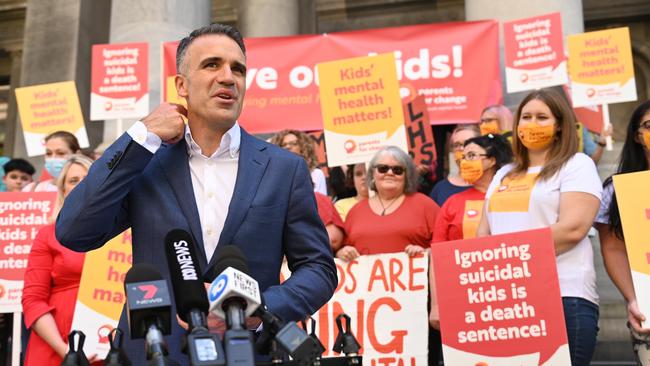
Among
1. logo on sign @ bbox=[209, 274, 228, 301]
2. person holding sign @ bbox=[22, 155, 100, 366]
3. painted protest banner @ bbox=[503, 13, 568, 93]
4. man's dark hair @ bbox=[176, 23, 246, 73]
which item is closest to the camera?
logo on sign @ bbox=[209, 274, 228, 301]

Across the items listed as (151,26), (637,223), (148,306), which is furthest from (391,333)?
(151,26)

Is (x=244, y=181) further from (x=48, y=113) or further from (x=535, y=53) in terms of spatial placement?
(x=48, y=113)

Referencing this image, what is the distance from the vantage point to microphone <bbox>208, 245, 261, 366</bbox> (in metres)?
1.57

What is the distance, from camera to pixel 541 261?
14.2ft

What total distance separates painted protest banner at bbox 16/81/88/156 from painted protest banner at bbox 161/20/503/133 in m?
1.02

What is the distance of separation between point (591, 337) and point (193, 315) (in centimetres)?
320

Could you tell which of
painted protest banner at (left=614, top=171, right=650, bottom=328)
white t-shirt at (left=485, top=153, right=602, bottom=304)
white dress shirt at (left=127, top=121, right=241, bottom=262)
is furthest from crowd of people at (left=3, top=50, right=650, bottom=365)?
white dress shirt at (left=127, top=121, right=241, bottom=262)

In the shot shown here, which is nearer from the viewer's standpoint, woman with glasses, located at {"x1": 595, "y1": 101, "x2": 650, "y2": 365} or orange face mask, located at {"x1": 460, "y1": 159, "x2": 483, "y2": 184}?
woman with glasses, located at {"x1": 595, "y1": 101, "x2": 650, "y2": 365}

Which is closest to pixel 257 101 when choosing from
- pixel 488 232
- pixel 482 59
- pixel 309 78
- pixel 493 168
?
pixel 309 78

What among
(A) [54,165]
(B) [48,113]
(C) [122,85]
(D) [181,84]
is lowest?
(D) [181,84]

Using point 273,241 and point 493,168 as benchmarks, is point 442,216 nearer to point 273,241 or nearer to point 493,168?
point 493,168

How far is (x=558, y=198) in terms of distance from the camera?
4.44 meters

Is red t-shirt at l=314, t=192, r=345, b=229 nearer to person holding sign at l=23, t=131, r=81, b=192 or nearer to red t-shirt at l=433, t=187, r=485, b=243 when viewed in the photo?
red t-shirt at l=433, t=187, r=485, b=243

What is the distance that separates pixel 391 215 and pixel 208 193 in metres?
3.41
